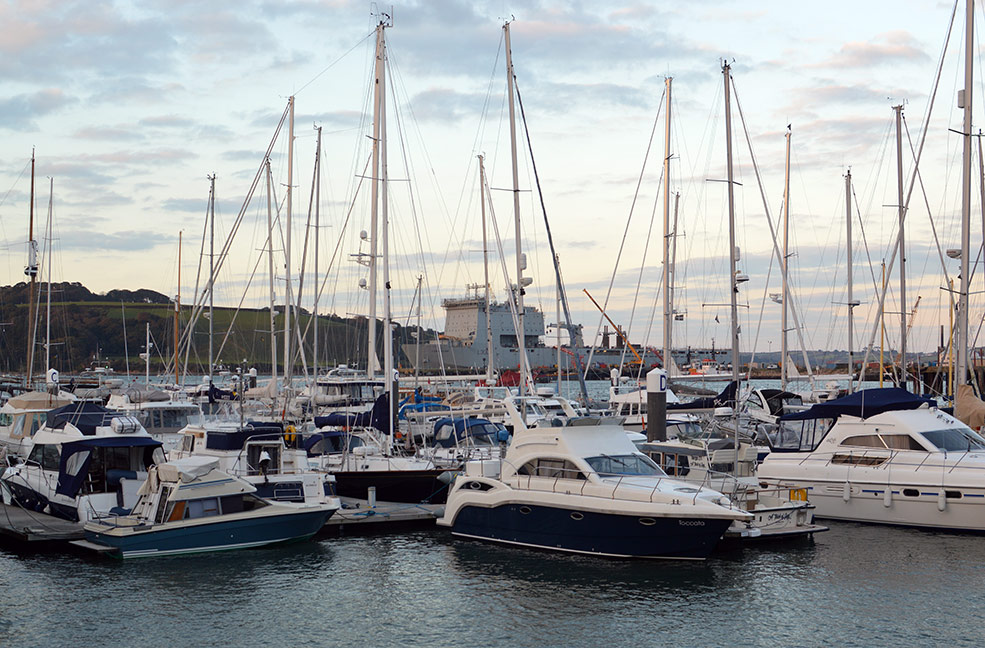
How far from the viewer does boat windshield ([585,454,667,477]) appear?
68.6ft

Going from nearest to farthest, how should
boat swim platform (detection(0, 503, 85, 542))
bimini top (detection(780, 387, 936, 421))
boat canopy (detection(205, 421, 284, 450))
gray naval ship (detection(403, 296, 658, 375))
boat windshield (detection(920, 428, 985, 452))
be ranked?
boat swim platform (detection(0, 503, 85, 542)) < boat windshield (detection(920, 428, 985, 452)) < bimini top (detection(780, 387, 936, 421)) < boat canopy (detection(205, 421, 284, 450)) < gray naval ship (detection(403, 296, 658, 375))

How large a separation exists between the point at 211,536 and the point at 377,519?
15.5 feet

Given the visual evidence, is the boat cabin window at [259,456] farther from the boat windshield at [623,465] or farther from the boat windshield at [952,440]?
the boat windshield at [952,440]

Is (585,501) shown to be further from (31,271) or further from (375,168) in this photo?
(31,271)

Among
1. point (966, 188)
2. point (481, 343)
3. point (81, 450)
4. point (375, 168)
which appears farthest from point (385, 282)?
point (481, 343)

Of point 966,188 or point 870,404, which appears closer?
→ point 870,404

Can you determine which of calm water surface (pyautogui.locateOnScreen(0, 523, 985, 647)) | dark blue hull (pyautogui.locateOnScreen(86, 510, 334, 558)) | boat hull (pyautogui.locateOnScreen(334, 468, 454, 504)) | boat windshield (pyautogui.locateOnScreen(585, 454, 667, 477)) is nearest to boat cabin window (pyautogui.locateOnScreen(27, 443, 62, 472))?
calm water surface (pyautogui.locateOnScreen(0, 523, 985, 647))

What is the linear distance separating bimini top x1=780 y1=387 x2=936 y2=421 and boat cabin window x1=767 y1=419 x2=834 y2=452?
0.33m

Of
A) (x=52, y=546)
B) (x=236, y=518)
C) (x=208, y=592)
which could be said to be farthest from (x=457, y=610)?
(x=52, y=546)

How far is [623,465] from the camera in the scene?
21.2 m

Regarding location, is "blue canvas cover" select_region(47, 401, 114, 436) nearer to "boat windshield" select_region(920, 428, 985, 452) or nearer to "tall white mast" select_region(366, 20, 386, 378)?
"tall white mast" select_region(366, 20, 386, 378)

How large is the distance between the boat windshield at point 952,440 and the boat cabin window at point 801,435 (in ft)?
8.74

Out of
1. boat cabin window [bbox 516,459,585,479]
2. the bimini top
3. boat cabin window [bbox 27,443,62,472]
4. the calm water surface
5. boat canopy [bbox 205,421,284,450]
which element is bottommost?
the calm water surface

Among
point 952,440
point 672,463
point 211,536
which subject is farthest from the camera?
point 672,463
